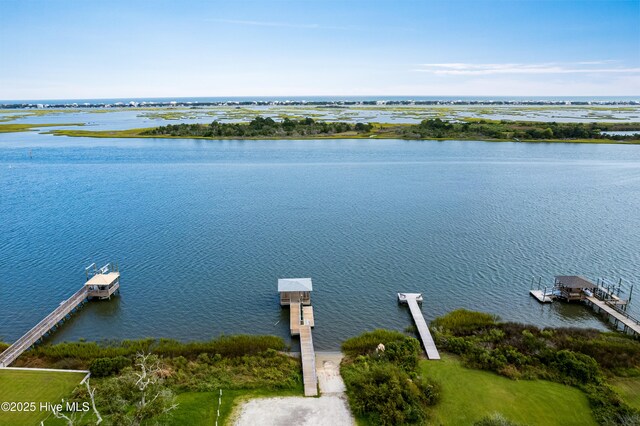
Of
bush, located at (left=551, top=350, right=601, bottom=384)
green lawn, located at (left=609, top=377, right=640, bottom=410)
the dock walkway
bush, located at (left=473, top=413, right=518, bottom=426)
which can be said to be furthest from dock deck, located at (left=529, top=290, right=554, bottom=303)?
the dock walkway

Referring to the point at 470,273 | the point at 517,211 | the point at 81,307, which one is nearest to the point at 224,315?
the point at 81,307

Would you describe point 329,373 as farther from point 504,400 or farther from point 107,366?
point 107,366

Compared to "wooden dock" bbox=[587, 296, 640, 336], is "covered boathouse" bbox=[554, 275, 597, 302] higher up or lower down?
higher up

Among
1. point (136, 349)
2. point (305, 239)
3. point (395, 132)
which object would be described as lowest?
point (136, 349)

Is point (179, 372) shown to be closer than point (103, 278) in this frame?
Yes

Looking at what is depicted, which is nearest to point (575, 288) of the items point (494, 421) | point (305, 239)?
point (494, 421)

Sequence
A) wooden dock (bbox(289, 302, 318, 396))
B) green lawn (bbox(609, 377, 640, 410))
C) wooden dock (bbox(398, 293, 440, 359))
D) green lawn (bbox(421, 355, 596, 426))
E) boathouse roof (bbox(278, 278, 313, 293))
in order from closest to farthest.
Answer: green lawn (bbox(421, 355, 596, 426))
green lawn (bbox(609, 377, 640, 410))
wooden dock (bbox(289, 302, 318, 396))
wooden dock (bbox(398, 293, 440, 359))
boathouse roof (bbox(278, 278, 313, 293))

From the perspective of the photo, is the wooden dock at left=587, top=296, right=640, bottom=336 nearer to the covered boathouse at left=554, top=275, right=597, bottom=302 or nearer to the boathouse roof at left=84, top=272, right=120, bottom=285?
the covered boathouse at left=554, top=275, right=597, bottom=302
